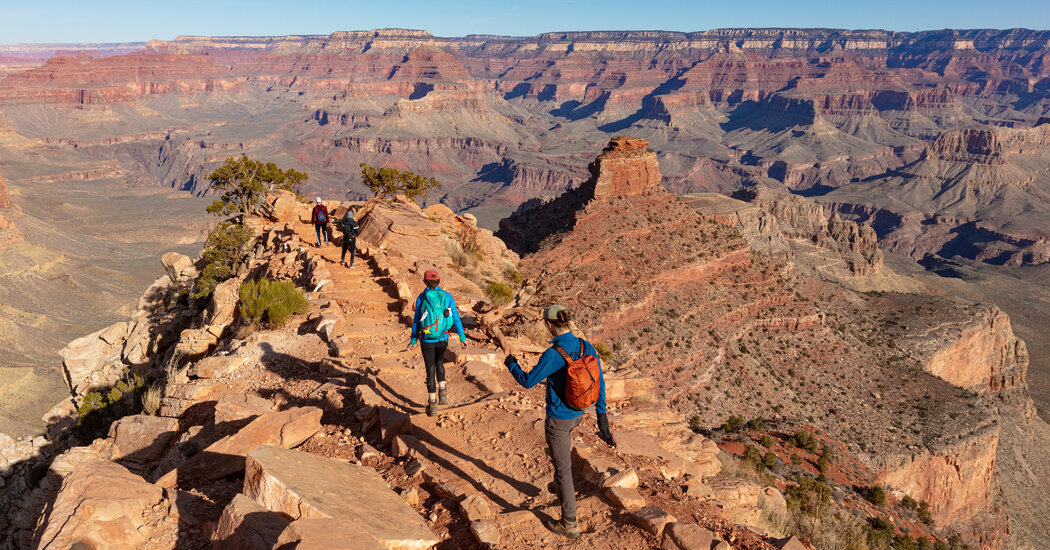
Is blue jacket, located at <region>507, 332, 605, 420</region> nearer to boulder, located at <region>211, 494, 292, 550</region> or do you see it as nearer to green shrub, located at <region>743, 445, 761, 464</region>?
boulder, located at <region>211, 494, 292, 550</region>

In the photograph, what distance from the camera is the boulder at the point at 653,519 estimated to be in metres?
8.55

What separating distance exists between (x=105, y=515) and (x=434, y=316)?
6.17m

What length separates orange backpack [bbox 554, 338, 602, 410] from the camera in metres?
8.66

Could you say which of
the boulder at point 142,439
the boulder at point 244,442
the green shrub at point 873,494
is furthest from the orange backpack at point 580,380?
the green shrub at point 873,494

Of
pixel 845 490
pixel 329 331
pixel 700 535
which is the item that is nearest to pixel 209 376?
pixel 329 331

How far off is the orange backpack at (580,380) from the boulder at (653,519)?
1737 millimetres

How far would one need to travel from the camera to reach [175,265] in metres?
30.6

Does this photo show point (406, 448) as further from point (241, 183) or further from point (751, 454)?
point (241, 183)

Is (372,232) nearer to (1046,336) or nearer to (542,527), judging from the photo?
(542,527)

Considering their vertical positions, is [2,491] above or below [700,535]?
below

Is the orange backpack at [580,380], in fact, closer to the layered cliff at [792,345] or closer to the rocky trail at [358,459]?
the rocky trail at [358,459]

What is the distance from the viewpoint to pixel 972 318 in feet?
182

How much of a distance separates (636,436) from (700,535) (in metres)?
4.52

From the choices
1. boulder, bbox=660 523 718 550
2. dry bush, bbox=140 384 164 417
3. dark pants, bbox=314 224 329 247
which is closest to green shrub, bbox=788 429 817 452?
boulder, bbox=660 523 718 550
